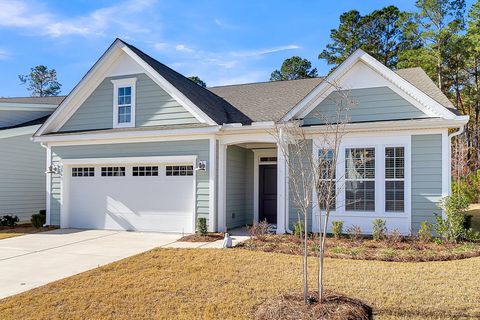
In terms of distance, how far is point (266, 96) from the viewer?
611 inches

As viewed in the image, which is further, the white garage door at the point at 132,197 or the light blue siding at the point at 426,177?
the white garage door at the point at 132,197

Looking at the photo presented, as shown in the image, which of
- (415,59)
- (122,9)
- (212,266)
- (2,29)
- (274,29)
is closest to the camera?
(212,266)

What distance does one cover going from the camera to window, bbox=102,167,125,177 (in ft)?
44.5

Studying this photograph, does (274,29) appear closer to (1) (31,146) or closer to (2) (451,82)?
(1) (31,146)

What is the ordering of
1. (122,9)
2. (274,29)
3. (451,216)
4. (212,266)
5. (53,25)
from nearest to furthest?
(212,266)
(451,216)
(122,9)
(53,25)
(274,29)

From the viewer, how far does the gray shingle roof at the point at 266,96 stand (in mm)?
13953

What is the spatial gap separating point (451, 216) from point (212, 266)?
6.30m

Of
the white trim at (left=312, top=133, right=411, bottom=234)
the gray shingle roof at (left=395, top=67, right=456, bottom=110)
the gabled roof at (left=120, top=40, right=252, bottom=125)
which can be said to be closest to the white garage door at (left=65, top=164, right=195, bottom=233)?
the gabled roof at (left=120, top=40, right=252, bottom=125)

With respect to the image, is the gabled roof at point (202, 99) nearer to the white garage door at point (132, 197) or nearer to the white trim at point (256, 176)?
the white trim at point (256, 176)

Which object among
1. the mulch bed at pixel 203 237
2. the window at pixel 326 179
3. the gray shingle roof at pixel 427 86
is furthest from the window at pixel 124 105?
the gray shingle roof at pixel 427 86

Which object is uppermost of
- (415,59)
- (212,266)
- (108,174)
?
(415,59)

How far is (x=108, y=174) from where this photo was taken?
45.2 feet

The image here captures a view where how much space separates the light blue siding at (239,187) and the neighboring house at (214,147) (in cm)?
4

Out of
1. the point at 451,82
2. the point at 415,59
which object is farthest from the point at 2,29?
the point at 451,82
